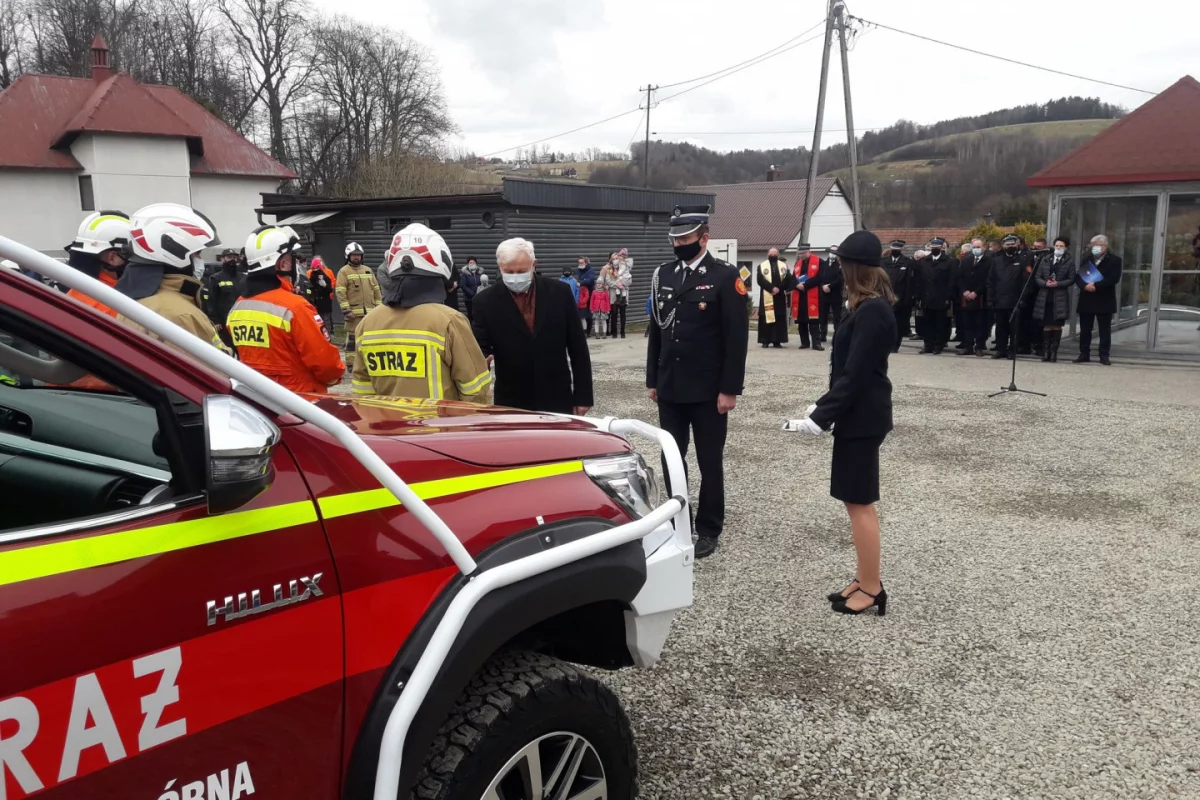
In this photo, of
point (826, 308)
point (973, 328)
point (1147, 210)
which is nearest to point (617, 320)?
point (826, 308)

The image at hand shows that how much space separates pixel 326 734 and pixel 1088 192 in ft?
50.3

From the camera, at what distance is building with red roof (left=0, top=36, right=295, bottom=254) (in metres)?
31.4

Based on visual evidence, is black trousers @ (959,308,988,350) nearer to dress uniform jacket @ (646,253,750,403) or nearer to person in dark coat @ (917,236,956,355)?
person in dark coat @ (917,236,956,355)

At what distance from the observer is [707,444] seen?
5.30 metres

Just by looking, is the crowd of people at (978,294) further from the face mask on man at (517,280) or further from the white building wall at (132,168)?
the white building wall at (132,168)

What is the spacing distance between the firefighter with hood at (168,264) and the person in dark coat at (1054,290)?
41.2 feet

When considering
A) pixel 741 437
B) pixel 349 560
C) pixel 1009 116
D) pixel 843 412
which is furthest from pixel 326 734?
pixel 1009 116

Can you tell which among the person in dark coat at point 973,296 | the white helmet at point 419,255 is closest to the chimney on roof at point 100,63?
the person in dark coat at point 973,296

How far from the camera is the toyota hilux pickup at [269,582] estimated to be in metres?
1.41

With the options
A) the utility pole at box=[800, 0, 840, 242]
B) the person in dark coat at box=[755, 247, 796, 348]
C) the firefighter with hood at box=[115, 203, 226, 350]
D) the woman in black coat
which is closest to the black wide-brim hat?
the woman in black coat

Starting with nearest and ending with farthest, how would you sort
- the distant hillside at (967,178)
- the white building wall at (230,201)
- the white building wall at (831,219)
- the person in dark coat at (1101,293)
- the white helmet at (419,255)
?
the white helmet at (419,255) → the person in dark coat at (1101,293) → the white building wall at (230,201) → the distant hillside at (967,178) → the white building wall at (831,219)

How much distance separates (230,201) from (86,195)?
18.2ft

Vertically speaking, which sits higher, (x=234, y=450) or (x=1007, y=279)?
(x=1007, y=279)

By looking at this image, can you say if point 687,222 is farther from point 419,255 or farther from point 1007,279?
point 1007,279
